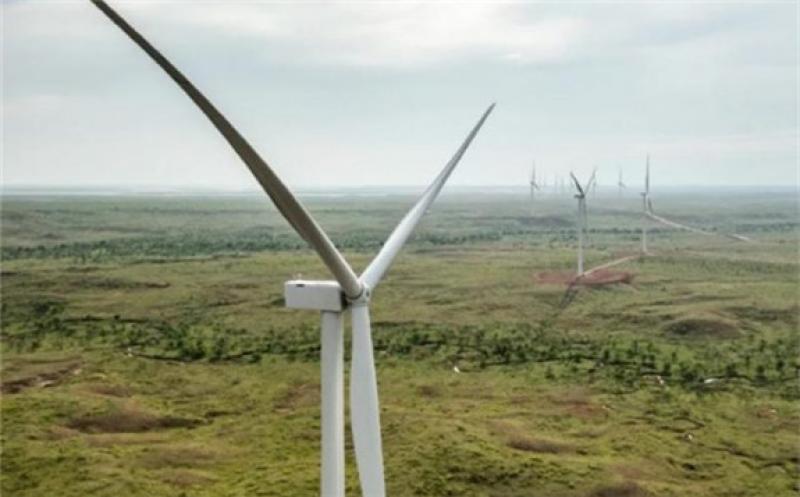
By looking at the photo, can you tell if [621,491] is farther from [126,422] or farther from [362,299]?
[126,422]

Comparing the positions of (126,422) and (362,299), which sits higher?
(362,299)

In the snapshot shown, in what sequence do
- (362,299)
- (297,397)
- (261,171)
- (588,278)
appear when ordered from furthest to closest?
(588,278)
(297,397)
(362,299)
(261,171)

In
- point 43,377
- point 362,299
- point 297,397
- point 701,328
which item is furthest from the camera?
point 701,328

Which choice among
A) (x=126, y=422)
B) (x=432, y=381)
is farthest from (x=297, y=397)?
(x=126, y=422)

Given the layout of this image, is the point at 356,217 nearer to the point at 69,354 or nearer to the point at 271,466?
the point at 69,354

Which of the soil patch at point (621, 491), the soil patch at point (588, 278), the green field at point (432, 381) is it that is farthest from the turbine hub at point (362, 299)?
the soil patch at point (588, 278)

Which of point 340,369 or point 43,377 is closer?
point 340,369

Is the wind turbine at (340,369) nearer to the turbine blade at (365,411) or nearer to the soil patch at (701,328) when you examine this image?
the turbine blade at (365,411)
